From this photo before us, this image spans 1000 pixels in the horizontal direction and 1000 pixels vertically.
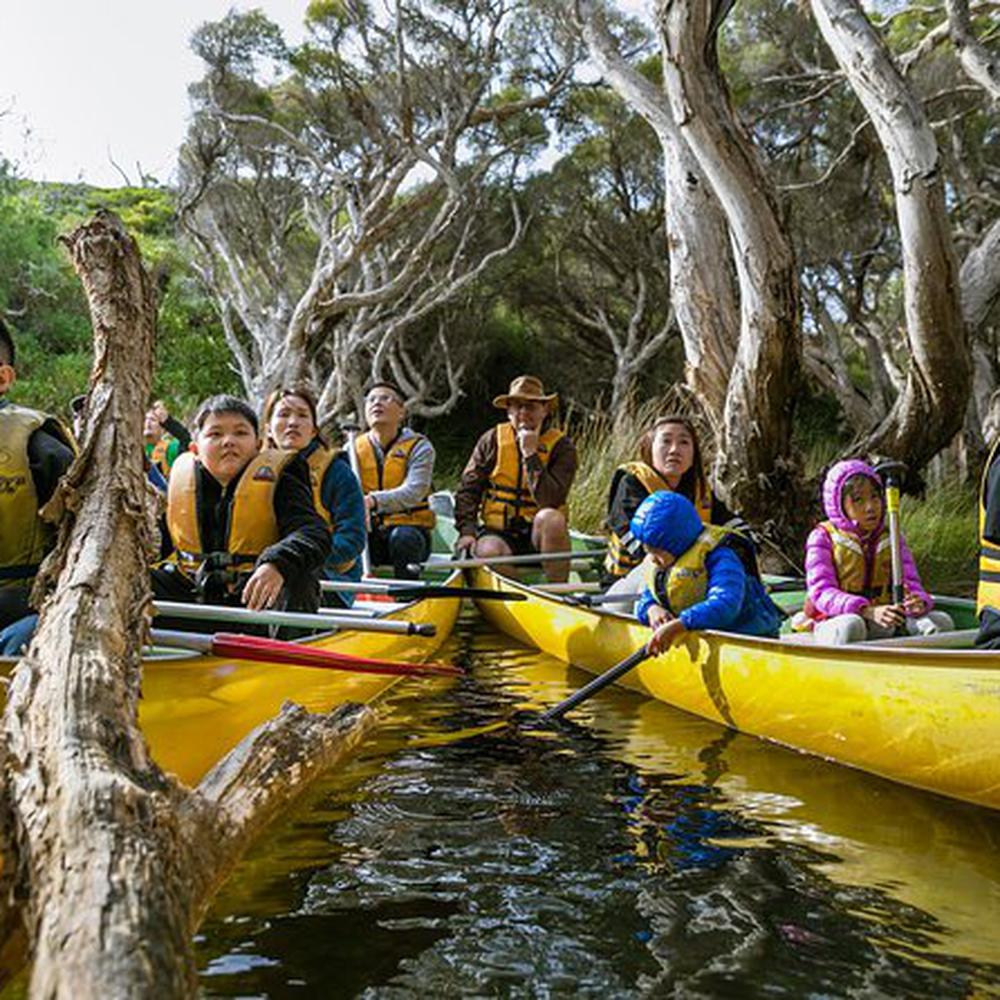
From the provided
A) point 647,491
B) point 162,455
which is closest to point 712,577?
point 647,491

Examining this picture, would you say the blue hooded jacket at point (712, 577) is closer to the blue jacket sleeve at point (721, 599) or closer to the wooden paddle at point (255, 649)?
the blue jacket sleeve at point (721, 599)

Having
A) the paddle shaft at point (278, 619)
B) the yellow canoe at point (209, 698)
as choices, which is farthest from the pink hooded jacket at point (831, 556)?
the yellow canoe at point (209, 698)

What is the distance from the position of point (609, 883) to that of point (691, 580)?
7.08ft

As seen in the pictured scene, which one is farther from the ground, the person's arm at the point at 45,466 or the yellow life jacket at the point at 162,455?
the yellow life jacket at the point at 162,455

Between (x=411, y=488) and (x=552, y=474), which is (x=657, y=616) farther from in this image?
(x=411, y=488)

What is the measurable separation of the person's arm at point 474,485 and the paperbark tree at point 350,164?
21.0 ft

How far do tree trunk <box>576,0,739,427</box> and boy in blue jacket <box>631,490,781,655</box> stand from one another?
342 centimetres

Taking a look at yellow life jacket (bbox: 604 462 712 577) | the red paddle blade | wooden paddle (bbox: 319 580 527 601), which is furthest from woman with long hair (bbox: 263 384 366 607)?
the red paddle blade

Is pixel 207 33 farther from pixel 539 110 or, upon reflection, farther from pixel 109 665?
pixel 109 665

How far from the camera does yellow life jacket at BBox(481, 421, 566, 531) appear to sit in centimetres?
782

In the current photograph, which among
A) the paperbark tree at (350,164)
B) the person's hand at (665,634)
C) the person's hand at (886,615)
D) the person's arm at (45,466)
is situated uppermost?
the paperbark tree at (350,164)

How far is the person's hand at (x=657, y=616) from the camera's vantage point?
4.91 m

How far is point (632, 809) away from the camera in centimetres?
371

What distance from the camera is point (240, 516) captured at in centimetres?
451
